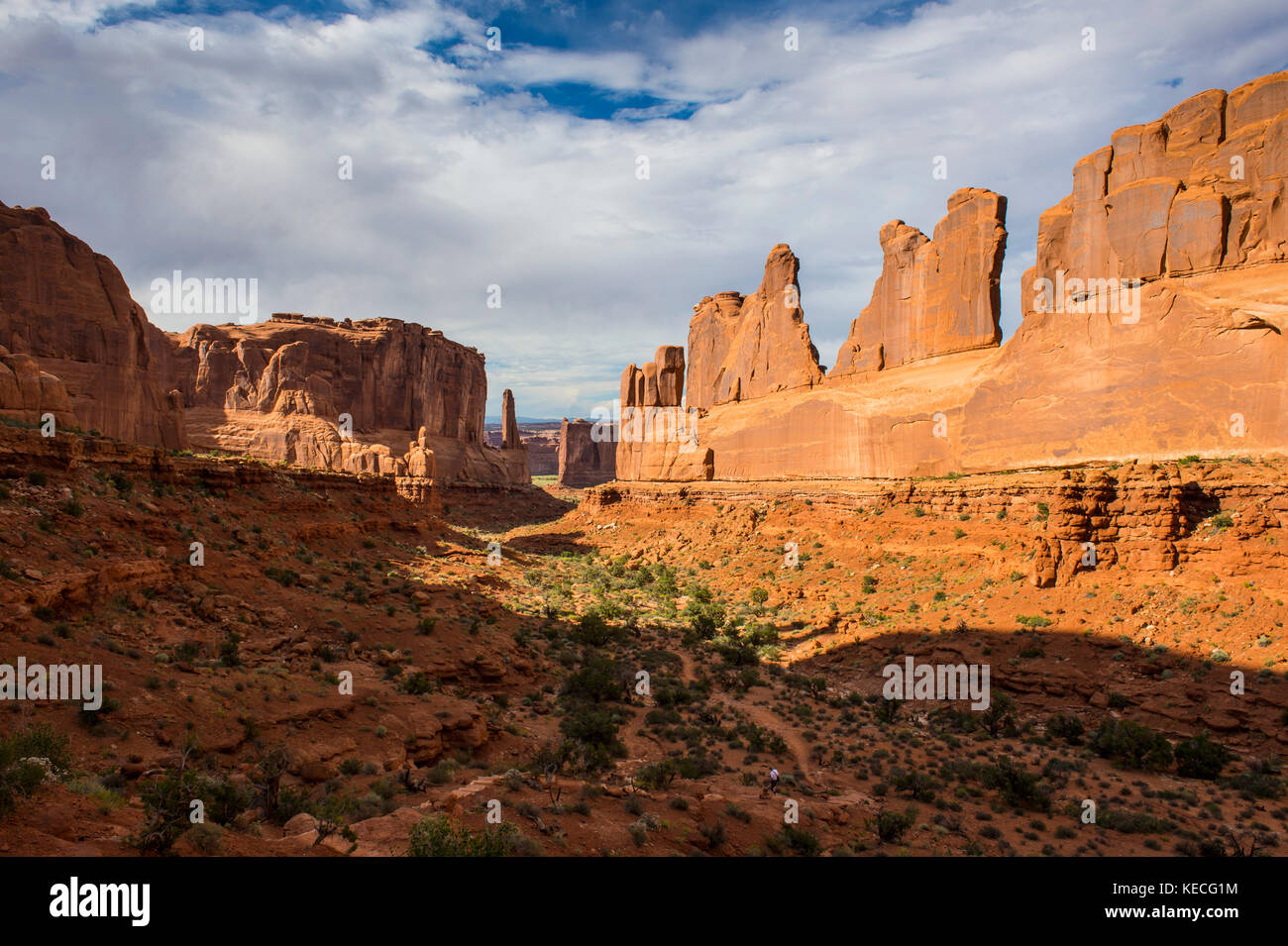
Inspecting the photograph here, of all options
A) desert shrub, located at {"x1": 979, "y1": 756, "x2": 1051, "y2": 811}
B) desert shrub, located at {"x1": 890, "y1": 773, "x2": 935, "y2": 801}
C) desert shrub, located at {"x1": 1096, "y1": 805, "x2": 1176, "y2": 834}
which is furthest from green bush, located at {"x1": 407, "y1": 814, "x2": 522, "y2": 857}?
desert shrub, located at {"x1": 1096, "y1": 805, "x2": 1176, "y2": 834}

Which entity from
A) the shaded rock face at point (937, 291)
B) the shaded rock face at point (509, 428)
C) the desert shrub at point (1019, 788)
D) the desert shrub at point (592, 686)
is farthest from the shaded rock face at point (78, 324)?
the shaded rock face at point (509, 428)

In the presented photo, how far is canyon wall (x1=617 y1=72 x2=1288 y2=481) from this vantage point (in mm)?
20344

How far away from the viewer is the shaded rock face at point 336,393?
197ft

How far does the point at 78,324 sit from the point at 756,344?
4228 centimetres

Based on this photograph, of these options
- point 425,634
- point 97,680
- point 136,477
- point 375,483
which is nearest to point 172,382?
point 375,483

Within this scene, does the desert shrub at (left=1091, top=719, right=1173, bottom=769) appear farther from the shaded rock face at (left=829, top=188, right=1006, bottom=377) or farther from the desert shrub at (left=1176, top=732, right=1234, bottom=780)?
the shaded rock face at (left=829, top=188, right=1006, bottom=377)

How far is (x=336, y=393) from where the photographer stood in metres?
71.7

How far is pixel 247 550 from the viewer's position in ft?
62.7

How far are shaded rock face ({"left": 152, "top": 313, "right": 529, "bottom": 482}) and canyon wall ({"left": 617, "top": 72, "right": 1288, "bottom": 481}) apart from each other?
4849 centimetres

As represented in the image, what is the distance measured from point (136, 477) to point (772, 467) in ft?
114

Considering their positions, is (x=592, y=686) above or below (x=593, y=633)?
below

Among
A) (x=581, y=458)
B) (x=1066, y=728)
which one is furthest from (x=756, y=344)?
(x=581, y=458)

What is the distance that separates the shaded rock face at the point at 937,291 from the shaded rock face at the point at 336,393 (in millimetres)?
46481

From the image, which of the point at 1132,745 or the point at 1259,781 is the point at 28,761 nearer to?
the point at 1132,745
